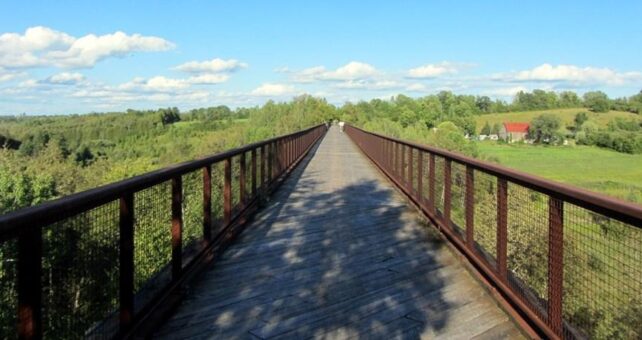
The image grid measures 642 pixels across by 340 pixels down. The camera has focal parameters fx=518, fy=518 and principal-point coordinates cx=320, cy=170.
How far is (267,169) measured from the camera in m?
10.2

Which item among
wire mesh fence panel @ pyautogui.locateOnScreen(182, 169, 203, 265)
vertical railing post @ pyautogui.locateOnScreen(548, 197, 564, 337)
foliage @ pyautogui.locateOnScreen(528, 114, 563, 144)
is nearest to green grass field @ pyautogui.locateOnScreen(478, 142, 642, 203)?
foliage @ pyautogui.locateOnScreen(528, 114, 563, 144)

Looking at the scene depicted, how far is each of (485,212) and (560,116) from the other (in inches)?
5859

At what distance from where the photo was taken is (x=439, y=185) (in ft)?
21.6

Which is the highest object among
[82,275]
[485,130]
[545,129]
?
[485,130]

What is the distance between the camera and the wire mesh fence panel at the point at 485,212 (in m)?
4.66

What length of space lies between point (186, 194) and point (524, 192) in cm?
339

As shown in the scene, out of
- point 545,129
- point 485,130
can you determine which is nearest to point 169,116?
point 485,130

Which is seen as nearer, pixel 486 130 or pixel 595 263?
pixel 595 263

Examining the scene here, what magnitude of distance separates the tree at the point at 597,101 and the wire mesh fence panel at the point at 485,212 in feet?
490

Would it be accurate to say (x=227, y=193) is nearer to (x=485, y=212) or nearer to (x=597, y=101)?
(x=485, y=212)

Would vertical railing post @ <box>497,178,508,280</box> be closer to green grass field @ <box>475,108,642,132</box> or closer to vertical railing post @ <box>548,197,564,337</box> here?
vertical railing post @ <box>548,197,564,337</box>

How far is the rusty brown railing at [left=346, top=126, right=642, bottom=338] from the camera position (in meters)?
3.00

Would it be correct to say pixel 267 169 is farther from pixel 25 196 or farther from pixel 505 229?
pixel 25 196

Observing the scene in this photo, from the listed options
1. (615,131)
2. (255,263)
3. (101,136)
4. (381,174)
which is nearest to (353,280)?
(255,263)
